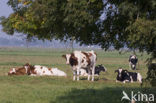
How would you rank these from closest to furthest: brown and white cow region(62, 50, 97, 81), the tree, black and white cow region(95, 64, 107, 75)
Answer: the tree
brown and white cow region(62, 50, 97, 81)
black and white cow region(95, 64, 107, 75)

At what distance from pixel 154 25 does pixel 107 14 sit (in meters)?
2.37

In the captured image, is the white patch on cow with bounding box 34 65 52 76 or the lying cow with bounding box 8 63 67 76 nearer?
the lying cow with bounding box 8 63 67 76

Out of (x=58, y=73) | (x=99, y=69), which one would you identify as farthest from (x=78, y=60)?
(x=99, y=69)

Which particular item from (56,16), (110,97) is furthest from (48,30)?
(110,97)

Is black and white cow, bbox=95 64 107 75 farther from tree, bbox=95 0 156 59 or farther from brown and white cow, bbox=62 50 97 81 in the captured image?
tree, bbox=95 0 156 59

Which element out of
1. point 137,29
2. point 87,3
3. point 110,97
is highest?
point 87,3

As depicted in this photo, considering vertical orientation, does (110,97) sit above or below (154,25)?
below

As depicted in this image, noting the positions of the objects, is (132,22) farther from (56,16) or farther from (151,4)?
(56,16)

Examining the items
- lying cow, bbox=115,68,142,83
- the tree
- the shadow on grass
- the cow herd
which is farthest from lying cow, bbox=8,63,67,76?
the tree

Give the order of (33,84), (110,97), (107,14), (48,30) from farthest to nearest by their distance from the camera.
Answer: (33,84), (110,97), (48,30), (107,14)

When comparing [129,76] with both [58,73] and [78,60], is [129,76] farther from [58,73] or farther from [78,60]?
[58,73]

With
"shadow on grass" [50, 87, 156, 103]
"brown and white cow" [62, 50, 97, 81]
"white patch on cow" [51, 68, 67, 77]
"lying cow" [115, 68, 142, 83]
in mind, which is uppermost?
"brown and white cow" [62, 50, 97, 81]

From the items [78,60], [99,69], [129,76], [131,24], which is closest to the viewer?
[131,24]

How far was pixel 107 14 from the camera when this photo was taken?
53.2 feet
